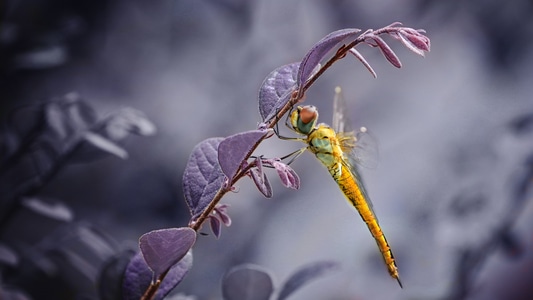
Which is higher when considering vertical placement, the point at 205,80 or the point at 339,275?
the point at 205,80

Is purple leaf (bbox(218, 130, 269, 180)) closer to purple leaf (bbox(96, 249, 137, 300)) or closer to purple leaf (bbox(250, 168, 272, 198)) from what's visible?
purple leaf (bbox(250, 168, 272, 198))

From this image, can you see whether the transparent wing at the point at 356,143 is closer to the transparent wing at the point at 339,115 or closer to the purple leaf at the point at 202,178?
the transparent wing at the point at 339,115

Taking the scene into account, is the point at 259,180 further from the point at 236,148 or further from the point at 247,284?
the point at 247,284

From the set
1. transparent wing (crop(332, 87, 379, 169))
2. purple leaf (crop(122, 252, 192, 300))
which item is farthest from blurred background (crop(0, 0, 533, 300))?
purple leaf (crop(122, 252, 192, 300))

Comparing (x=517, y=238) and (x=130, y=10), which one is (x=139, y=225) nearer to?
(x=130, y=10)

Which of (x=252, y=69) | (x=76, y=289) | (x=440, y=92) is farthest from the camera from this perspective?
(x=440, y=92)

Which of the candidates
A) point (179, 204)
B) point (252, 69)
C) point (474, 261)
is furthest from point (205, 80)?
point (474, 261)

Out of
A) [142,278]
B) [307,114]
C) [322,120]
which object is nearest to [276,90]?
[307,114]
